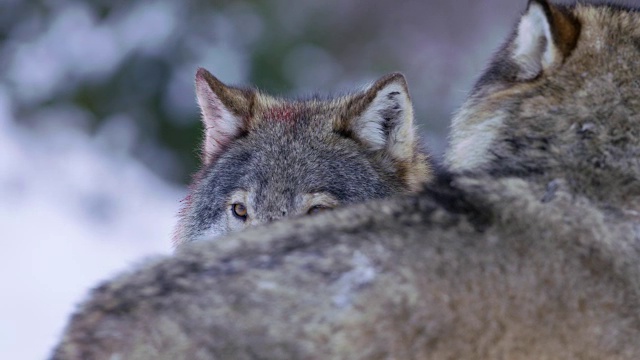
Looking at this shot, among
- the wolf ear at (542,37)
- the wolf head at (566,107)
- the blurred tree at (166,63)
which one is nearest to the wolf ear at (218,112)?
the wolf head at (566,107)

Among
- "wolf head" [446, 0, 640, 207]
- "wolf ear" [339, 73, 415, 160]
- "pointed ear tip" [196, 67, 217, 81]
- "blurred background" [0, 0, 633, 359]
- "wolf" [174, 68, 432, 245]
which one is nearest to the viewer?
"wolf head" [446, 0, 640, 207]

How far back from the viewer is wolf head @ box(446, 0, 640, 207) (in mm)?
4434

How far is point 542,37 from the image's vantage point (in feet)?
15.9

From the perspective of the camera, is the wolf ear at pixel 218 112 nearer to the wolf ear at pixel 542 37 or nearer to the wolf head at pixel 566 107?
the wolf head at pixel 566 107

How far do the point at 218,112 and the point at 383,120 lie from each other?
3.78 feet

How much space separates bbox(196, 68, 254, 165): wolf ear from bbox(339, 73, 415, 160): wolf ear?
742mm

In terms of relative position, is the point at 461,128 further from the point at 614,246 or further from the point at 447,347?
the point at 447,347

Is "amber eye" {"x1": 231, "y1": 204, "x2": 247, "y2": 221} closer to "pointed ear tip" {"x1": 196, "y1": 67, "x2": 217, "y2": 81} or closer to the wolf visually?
the wolf

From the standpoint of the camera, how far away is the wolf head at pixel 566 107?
443 cm

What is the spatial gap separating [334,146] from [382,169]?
349 millimetres

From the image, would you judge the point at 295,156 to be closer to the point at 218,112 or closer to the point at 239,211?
the point at 239,211

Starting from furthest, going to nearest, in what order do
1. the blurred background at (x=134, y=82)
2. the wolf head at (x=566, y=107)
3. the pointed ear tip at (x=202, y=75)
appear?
the blurred background at (x=134, y=82) < the pointed ear tip at (x=202, y=75) < the wolf head at (x=566, y=107)

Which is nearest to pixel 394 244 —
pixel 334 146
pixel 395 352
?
pixel 395 352

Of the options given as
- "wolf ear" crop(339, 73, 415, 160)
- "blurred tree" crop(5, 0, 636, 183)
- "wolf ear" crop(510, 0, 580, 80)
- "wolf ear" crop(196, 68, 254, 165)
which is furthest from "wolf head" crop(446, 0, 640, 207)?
"blurred tree" crop(5, 0, 636, 183)
